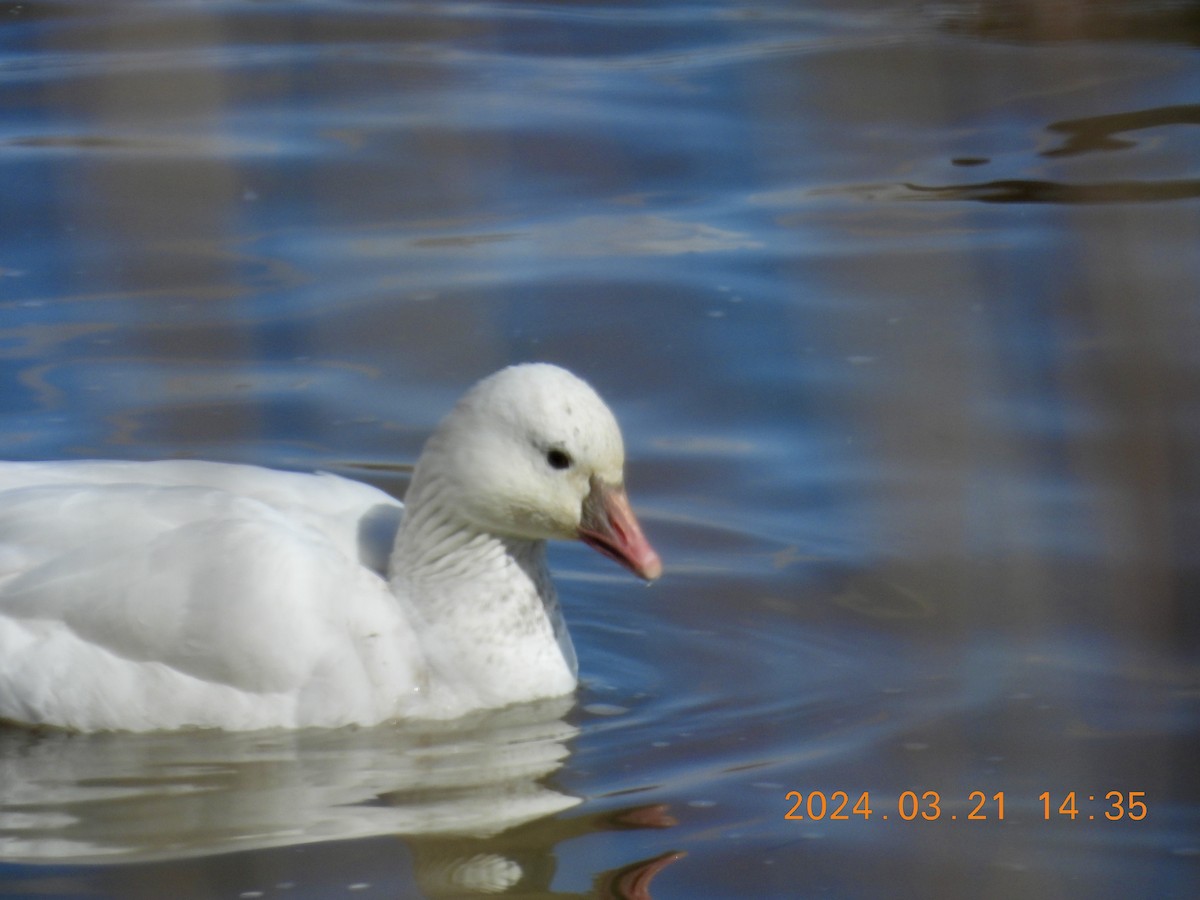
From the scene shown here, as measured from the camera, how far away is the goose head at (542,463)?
174 inches

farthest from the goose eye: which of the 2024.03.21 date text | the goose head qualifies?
the 2024.03.21 date text

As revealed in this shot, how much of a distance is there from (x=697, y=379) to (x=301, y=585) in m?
2.94

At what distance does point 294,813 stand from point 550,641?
961 millimetres

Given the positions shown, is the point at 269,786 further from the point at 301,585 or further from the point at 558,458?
the point at 558,458

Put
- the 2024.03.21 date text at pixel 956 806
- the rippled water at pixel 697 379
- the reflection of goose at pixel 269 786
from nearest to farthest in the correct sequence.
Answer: the rippled water at pixel 697 379 → the reflection of goose at pixel 269 786 → the 2024.03.21 date text at pixel 956 806

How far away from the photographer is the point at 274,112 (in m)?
10.0

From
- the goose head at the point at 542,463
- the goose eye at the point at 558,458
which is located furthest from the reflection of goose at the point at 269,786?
the goose eye at the point at 558,458

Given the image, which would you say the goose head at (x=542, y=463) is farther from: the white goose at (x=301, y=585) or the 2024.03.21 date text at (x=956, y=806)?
the 2024.03.21 date text at (x=956, y=806)

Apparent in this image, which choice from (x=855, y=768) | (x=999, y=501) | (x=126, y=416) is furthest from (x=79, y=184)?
(x=855, y=768)

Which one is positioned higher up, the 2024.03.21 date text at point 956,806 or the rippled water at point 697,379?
the rippled water at point 697,379

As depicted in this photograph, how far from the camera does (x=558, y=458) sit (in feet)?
14.6

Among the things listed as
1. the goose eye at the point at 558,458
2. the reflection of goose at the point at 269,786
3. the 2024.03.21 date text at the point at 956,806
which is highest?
the goose eye at the point at 558,458

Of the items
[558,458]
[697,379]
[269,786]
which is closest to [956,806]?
[558,458]

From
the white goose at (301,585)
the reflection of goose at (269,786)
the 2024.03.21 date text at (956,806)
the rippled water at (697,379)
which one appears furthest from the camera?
the white goose at (301,585)
